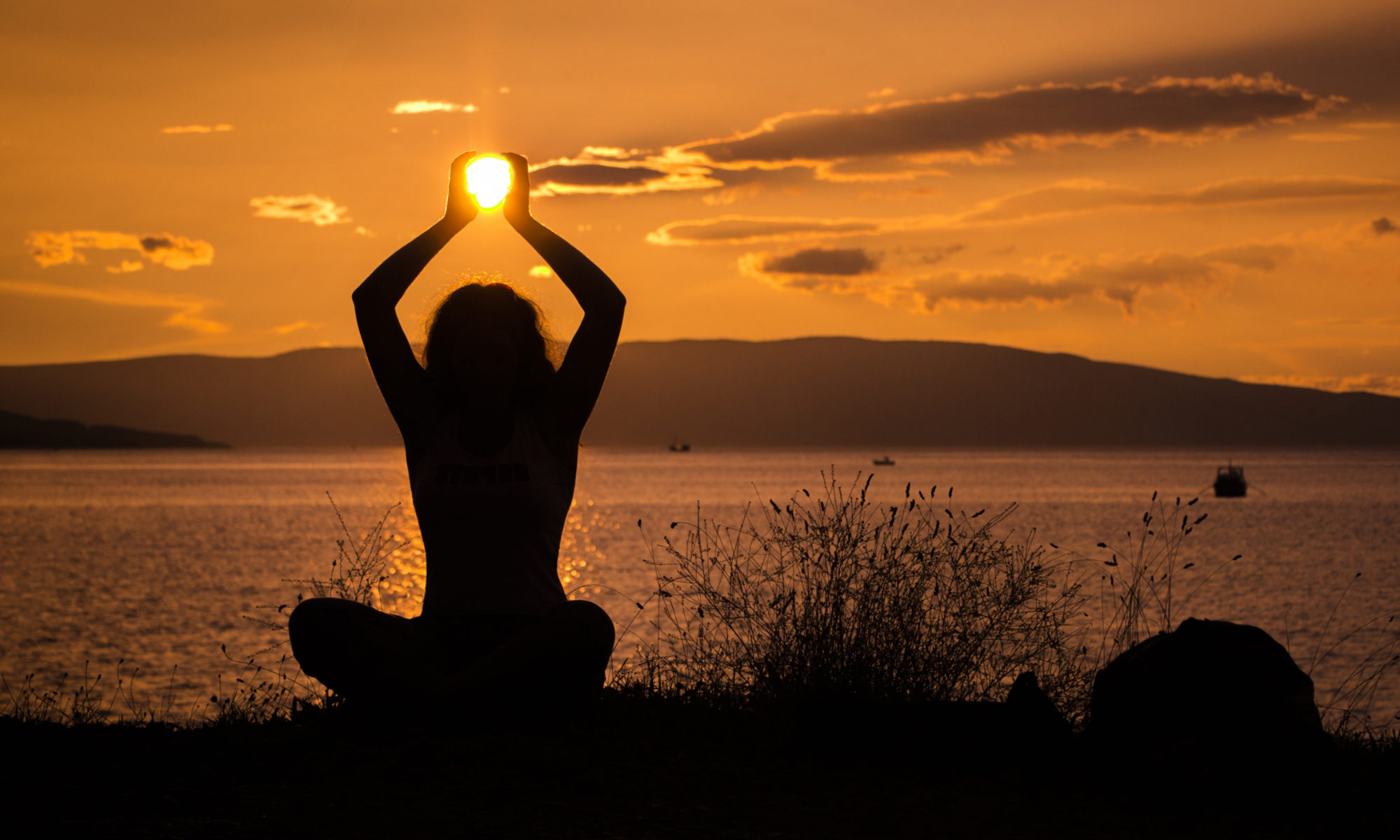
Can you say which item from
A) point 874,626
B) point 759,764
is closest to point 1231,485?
point 874,626

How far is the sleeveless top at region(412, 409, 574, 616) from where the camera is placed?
4.52 metres

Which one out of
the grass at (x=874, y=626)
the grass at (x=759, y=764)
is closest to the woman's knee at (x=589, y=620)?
the grass at (x=759, y=764)

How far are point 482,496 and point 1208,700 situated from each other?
3.01 meters

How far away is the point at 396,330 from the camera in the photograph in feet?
15.9

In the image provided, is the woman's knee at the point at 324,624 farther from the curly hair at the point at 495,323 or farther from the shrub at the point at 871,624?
the shrub at the point at 871,624

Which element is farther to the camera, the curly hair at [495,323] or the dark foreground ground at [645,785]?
the curly hair at [495,323]

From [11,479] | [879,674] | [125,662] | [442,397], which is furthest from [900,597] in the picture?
[11,479]

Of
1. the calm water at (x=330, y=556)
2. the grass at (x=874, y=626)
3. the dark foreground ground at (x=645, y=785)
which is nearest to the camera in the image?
the dark foreground ground at (x=645, y=785)

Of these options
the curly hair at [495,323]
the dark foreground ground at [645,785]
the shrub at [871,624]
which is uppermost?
the curly hair at [495,323]

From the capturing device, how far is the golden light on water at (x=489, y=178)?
4.89 m

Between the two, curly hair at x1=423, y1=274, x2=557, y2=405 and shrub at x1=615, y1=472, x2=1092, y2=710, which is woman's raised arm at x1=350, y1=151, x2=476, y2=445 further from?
shrub at x1=615, y1=472, x2=1092, y2=710

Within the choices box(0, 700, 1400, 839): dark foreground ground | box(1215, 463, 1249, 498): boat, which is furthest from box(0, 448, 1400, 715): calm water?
box(0, 700, 1400, 839): dark foreground ground

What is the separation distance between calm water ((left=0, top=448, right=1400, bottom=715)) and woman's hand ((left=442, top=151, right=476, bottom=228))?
430cm

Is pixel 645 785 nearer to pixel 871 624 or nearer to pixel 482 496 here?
pixel 482 496
